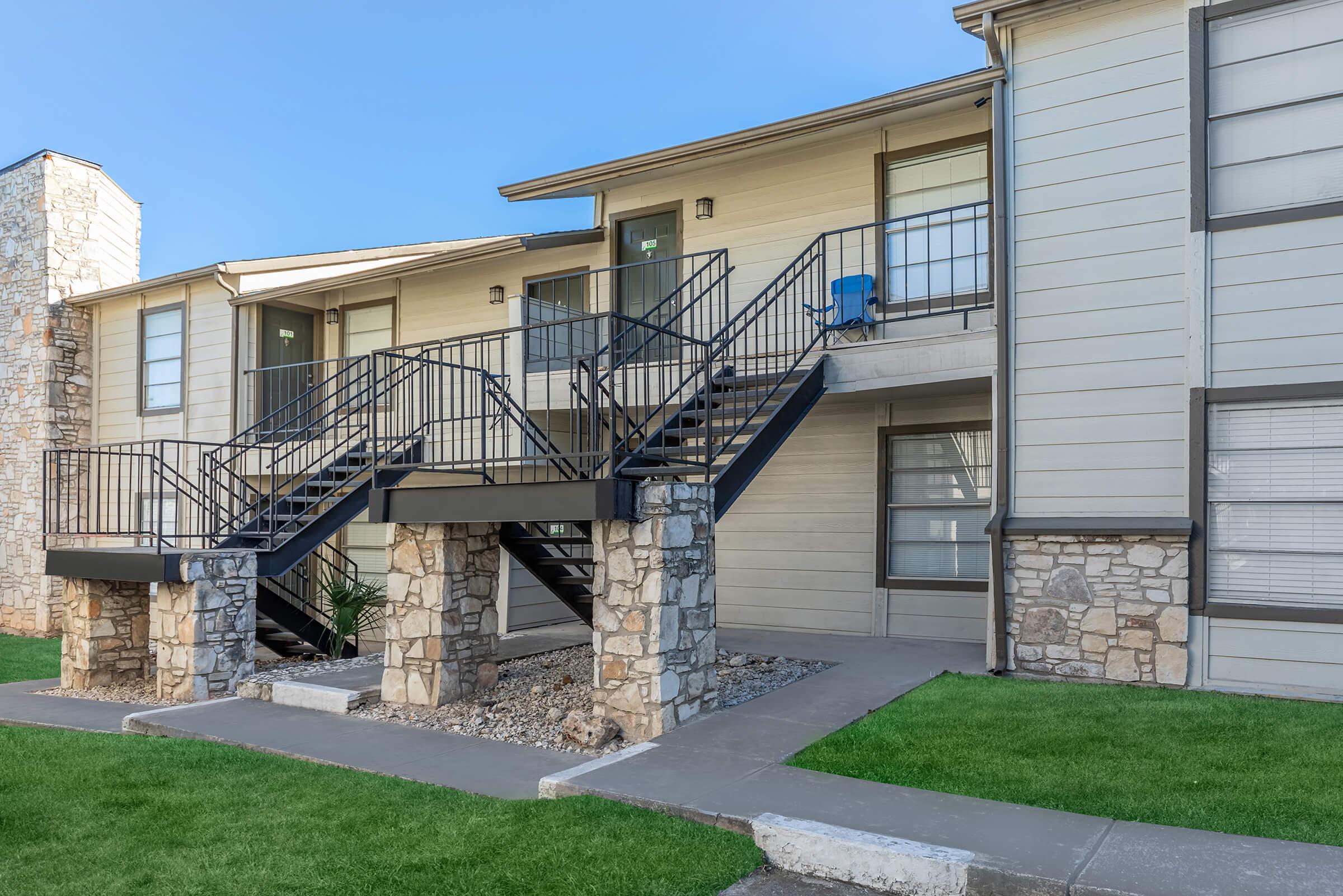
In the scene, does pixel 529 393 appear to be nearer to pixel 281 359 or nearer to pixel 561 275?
pixel 561 275

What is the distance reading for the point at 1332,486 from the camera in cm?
664

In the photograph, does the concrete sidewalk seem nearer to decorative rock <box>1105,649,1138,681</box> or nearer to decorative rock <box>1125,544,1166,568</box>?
decorative rock <box>1105,649,1138,681</box>

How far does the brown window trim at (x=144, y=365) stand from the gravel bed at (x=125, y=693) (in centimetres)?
580

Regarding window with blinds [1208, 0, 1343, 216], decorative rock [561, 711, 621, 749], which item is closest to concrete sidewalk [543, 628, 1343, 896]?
decorative rock [561, 711, 621, 749]

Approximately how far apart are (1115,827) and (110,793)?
16.8 ft

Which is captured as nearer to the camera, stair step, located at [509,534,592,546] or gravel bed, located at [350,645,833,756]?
gravel bed, located at [350,645,833,756]

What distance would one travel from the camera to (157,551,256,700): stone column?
8531 mm

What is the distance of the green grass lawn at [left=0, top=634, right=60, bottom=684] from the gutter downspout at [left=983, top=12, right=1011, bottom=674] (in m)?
10.3

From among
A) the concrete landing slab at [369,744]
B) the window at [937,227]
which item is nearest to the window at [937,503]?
the window at [937,227]

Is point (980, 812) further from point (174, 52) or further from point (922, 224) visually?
point (174, 52)

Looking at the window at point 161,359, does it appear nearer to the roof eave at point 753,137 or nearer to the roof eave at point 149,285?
the roof eave at point 149,285

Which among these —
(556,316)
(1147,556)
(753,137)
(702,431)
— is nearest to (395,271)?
(556,316)

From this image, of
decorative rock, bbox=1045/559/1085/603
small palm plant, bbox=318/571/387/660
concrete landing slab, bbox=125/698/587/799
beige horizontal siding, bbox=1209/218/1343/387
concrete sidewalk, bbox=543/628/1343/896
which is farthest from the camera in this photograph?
small palm plant, bbox=318/571/387/660

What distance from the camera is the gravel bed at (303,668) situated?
8.54m
